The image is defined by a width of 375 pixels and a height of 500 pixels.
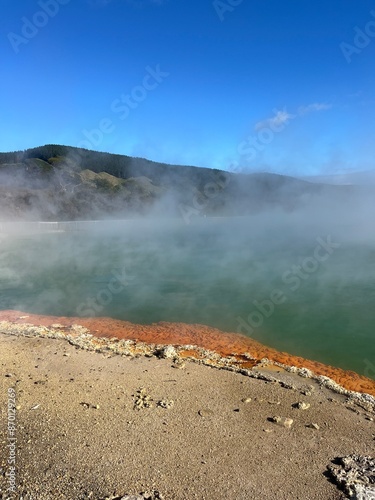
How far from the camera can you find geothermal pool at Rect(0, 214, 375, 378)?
309 inches

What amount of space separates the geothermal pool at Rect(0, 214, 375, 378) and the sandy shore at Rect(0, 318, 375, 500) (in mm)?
2485

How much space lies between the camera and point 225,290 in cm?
1145

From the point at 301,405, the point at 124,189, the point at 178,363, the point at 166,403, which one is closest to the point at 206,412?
the point at 166,403

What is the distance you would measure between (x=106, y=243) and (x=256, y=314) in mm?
16277

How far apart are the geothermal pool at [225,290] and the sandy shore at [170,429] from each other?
8.15 feet

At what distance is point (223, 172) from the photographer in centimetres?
7875

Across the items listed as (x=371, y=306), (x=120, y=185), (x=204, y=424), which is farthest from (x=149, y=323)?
(x=120, y=185)

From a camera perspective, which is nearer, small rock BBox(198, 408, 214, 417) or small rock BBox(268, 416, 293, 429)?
small rock BBox(268, 416, 293, 429)

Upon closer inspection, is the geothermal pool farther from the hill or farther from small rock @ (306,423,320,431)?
the hill

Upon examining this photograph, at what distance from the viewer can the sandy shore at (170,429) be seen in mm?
2969

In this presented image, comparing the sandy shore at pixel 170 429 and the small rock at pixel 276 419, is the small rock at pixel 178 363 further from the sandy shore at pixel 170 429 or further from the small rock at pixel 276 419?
the small rock at pixel 276 419

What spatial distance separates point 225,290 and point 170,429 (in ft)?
26.0

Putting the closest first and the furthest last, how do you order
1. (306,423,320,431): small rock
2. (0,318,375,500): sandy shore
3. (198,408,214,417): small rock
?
(0,318,375,500): sandy shore
(306,423,320,431): small rock
(198,408,214,417): small rock

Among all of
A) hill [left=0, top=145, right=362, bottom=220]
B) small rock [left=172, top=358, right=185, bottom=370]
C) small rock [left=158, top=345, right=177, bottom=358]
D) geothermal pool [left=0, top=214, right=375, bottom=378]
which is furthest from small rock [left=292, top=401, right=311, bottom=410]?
hill [left=0, top=145, right=362, bottom=220]
